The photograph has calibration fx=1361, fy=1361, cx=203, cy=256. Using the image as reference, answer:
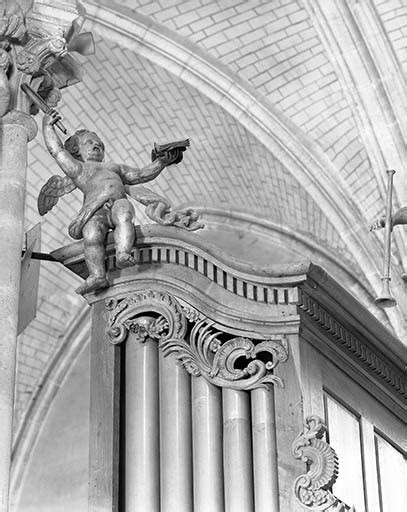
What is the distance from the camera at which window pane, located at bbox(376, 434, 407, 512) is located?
5.57 metres

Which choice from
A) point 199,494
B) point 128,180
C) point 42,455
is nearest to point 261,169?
point 42,455

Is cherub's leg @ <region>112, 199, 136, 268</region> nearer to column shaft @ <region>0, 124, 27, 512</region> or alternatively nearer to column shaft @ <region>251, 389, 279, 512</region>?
column shaft @ <region>0, 124, 27, 512</region>

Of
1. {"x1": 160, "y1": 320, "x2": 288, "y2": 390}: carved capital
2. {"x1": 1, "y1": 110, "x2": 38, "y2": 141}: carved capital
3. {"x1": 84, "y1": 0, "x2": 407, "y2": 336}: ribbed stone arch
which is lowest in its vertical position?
{"x1": 160, "y1": 320, "x2": 288, "y2": 390}: carved capital

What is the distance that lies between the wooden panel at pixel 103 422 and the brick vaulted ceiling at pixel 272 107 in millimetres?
7759

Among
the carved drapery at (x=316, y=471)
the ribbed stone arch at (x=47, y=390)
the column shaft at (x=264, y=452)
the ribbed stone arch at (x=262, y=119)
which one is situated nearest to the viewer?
the carved drapery at (x=316, y=471)

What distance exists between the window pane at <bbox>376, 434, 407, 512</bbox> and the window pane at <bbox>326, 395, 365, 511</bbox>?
23 centimetres

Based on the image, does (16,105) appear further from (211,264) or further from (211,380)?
(211,380)

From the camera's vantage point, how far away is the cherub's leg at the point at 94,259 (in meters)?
5.21

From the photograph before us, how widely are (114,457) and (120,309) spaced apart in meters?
0.59

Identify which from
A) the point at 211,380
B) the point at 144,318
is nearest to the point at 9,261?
the point at 144,318

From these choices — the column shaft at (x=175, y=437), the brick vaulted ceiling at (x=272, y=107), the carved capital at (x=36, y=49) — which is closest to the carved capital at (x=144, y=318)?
the column shaft at (x=175, y=437)

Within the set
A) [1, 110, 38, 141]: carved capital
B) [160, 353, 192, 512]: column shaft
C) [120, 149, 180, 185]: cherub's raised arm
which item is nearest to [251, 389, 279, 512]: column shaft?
[160, 353, 192, 512]: column shaft

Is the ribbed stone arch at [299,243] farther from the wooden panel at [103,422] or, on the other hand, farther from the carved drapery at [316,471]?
the carved drapery at [316,471]

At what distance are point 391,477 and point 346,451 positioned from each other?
0.54 meters
